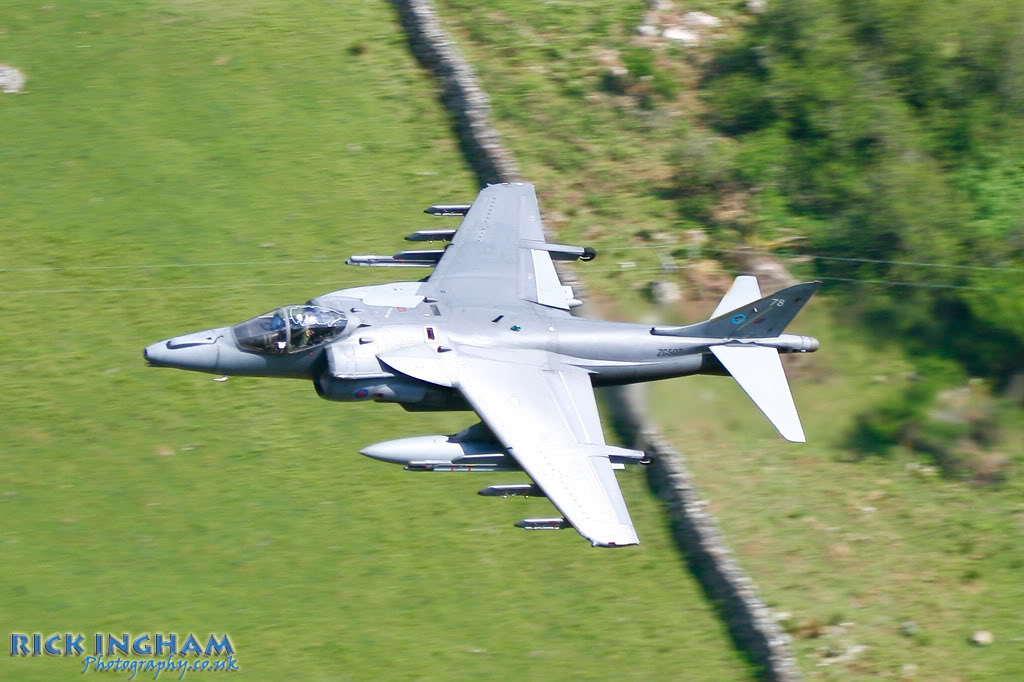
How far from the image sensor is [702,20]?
3734 centimetres

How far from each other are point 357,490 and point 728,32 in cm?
1967

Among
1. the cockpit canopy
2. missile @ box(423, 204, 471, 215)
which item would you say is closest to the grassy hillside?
missile @ box(423, 204, 471, 215)

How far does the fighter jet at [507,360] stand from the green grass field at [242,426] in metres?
3.30

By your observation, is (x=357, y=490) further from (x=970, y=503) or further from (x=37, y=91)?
(x=37, y=91)

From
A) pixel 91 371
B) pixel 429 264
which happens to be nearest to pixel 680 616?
pixel 429 264

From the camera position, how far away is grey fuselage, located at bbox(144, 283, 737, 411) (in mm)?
21656

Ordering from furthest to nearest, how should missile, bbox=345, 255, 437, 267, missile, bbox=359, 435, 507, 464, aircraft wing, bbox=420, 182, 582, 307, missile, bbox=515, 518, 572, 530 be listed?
missile, bbox=345, 255, 437, 267 < aircraft wing, bbox=420, 182, 582, 307 < missile, bbox=359, 435, 507, 464 < missile, bbox=515, 518, 572, 530

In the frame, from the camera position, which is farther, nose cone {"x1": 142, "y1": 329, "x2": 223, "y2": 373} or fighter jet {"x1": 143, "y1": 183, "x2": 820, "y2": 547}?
nose cone {"x1": 142, "y1": 329, "x2": 223, "y2": 373}

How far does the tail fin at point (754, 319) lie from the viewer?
75.9 ft

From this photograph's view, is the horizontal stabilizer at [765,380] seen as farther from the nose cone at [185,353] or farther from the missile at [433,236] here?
the nose cone at [185,353]

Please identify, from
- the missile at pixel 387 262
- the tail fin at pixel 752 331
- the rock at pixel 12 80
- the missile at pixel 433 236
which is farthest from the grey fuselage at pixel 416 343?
the rock at pixel 12 80

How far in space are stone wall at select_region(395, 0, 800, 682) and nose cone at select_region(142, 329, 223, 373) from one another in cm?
796

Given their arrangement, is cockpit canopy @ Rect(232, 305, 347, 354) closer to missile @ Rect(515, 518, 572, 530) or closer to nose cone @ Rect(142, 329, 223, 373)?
nose cone @ Rect(142, 329, 223, 373)

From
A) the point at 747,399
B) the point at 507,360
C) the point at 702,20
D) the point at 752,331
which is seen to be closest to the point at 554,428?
the point at 507,360
